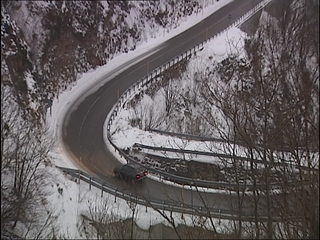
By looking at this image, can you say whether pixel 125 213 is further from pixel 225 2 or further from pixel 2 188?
pixel 225 2

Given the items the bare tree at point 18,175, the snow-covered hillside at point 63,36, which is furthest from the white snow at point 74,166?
the bare tree at point 18,175

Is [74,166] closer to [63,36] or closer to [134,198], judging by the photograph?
[134,198]

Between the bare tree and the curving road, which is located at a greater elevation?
the curving road

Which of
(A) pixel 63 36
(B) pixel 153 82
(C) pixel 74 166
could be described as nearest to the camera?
(C) pixel 74 166

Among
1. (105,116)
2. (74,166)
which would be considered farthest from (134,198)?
(105,116)

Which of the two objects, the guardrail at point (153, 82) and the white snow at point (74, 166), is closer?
the white snow at point (74, 166)

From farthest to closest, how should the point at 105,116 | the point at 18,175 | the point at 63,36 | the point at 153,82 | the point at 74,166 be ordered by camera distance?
the point at 153,82 < the point at 63,36 < the point at 105,116 < the point at 74,166 < the point at 18,175

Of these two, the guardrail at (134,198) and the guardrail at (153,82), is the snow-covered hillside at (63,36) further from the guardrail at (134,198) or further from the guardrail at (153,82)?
the guardrail at (134,198)

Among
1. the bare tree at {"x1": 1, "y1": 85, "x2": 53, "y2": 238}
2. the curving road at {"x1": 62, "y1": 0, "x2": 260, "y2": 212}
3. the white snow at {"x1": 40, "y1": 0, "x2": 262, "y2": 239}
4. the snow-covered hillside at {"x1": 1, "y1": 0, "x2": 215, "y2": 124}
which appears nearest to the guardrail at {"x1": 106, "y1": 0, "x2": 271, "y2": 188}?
the curving road at {"x1": 62, "y1": 0, "x2": 260, "y2": 212}

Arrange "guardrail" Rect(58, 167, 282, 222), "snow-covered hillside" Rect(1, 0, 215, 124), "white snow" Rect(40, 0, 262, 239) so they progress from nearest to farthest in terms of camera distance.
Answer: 1. "guardrail" Rect(58, 167, 282, 222)
2. "white snow" Rect(40, 0, 262, 239)
3. "snow-covered hillside" Rect(1, 0, 215, 124)

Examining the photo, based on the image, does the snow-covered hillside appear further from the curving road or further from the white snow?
the curving road
